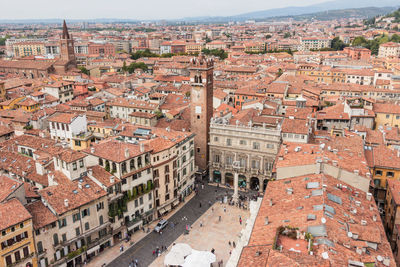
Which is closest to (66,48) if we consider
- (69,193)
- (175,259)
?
(69,193)

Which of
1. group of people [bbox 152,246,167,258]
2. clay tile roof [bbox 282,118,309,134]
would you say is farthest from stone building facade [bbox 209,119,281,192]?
group of people [bbox 152,246,167,258]

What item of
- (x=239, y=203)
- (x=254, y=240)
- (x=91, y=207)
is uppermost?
(x=254, y=240)

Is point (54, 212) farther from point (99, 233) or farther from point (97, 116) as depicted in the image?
point (97, 116)

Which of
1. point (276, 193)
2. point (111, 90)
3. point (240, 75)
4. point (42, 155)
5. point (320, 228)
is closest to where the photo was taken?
point (320, 228)

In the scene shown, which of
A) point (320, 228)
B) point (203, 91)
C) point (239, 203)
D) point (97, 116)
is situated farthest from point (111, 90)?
point (320, 228)

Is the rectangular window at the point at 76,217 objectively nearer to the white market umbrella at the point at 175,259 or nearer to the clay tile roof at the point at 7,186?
the clay tile roof at the point at 7,186

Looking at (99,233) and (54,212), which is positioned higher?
(54,212)

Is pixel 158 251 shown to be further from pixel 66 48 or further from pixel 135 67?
pixel 66 48

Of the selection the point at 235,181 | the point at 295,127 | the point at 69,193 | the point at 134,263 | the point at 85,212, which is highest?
the point at 295,127

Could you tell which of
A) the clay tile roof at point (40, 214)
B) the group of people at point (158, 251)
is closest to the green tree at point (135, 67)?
the group of people at point (158, 251)
